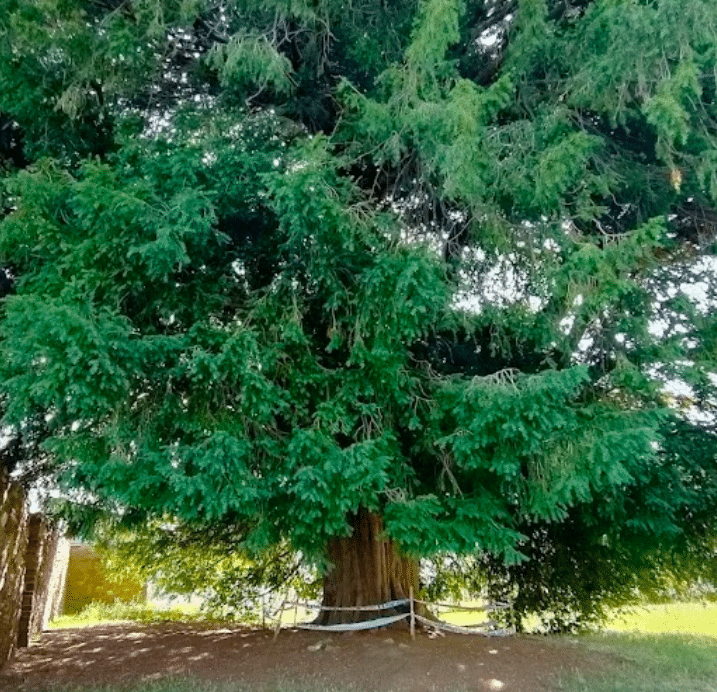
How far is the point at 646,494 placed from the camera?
6012 millimetres

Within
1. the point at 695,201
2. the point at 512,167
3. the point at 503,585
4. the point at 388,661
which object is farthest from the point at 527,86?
the point at 503,585

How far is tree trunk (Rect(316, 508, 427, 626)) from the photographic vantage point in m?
7.06

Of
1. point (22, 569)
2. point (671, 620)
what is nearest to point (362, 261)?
point (22, 569)

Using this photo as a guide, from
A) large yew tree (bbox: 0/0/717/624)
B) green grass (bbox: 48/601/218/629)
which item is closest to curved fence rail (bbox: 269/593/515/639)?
large yew tree (bbox: 0/0/717/624)

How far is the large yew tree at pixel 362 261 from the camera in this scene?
16.0ft

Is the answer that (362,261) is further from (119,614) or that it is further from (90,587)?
(90,587)

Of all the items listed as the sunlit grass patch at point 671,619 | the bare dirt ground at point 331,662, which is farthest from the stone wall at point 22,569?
the sunlit grass patch at point 671,619

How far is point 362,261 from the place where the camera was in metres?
5.40

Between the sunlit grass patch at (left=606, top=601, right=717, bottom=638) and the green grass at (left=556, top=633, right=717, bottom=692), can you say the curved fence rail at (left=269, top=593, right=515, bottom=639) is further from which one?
the sunlit grass patch at (left=606, top=601, right=717, bottom=638)

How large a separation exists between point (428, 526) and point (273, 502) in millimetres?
1264

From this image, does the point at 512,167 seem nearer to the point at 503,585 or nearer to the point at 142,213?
the point at 142,213

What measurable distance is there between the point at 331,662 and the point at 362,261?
3.64 meters

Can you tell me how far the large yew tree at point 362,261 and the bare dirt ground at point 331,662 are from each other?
1.15 meters

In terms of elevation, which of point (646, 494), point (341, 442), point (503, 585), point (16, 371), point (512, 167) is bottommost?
point (503, 585)
